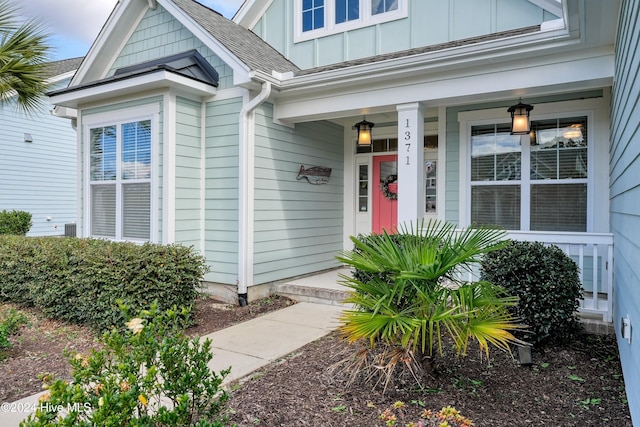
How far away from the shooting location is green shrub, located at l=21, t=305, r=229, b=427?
1858mm

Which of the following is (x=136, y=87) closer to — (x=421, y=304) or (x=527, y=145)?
(x=421, y=304)

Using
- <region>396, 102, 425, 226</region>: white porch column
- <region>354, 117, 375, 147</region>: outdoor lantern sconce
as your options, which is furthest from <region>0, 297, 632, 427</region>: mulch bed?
<region>354, 117, 375, 147</region>: outdoor lantern sconce

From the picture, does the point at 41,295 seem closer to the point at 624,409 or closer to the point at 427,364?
the point at 427,364

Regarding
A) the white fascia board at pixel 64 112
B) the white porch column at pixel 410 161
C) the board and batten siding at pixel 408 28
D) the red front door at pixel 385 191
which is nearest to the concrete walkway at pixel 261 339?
the white porch column at pixel 410 161

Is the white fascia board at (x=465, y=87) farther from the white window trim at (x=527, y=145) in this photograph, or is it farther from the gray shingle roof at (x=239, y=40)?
the white window trim at (x=527, y=145)

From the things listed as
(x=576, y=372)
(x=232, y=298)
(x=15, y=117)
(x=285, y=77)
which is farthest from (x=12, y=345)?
(x=15, y=117)

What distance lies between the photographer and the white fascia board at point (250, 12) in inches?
305

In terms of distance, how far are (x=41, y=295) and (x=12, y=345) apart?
1.19m

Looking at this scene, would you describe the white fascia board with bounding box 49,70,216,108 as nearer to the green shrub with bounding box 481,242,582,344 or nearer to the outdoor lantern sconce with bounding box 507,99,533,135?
the outdoor lantern sconce with bounding box 507,99,533,135

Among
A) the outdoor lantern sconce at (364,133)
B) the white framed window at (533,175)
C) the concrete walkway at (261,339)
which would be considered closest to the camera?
the concrete walkway at (261,339)

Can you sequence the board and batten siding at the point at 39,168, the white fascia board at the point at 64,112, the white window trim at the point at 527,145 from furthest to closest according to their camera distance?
the board and batten siding at the point at 39,168, the white fascia board at the point at 64,112, the white window trim at the point at 527,145

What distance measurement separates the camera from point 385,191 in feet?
25.9

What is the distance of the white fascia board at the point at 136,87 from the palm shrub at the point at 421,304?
4113mm

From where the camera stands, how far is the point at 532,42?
4.59 metres
